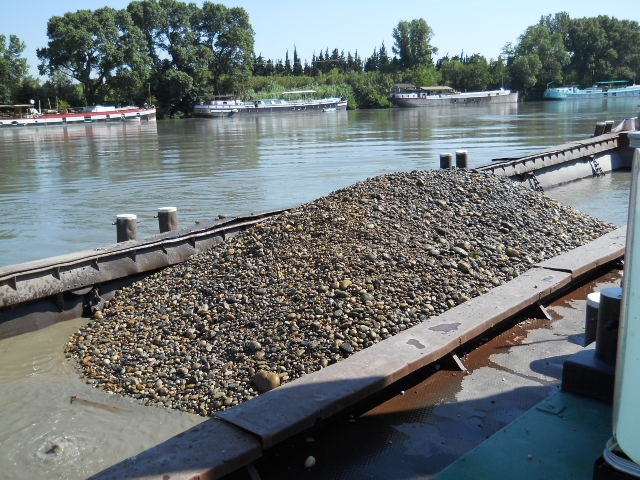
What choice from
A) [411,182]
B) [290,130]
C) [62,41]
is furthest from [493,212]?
[62,41]

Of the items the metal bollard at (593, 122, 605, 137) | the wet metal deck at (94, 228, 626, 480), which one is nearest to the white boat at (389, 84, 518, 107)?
the metal bollard at (593, 122, 605, 137)

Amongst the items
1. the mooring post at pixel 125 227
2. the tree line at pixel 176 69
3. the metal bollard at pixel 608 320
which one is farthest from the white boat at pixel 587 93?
the metal bollard at pixel 608 320

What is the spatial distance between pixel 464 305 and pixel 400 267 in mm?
848

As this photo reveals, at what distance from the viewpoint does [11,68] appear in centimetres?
7012

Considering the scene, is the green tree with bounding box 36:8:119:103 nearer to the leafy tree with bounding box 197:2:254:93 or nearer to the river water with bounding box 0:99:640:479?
the leafy tree with bounding box 197:2:254:93

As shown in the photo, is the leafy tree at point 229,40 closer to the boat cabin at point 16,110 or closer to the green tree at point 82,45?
the green tree at point 82,45

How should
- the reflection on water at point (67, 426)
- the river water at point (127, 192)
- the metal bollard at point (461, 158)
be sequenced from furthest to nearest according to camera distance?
1. the metal bollard at point (461, 158)
2. the river water at point (127, 192)
3. the reflection on water at point (67, 426)

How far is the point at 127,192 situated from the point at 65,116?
4370cm

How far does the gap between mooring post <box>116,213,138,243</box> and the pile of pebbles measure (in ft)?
5.53

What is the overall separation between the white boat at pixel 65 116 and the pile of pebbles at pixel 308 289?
5544 centimetres

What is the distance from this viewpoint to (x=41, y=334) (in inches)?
279

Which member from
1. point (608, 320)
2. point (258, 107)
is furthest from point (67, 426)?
point (258, 107)

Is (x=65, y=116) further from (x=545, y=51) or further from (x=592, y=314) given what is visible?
(x=545, y=51)

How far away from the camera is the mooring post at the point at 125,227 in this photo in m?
8.99
